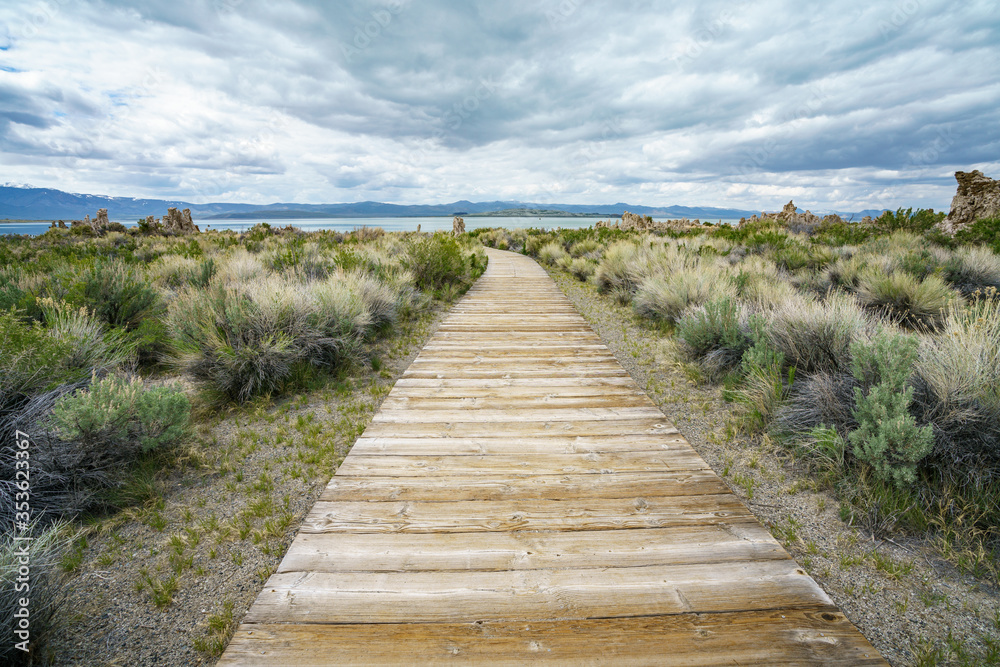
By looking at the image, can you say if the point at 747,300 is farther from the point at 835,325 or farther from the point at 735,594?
the point at 735,594

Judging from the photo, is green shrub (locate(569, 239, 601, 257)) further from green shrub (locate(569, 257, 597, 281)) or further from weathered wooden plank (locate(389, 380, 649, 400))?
weathered wooden plank (locate(389, 380, 649, 400))

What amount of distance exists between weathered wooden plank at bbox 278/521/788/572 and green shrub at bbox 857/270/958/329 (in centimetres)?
529

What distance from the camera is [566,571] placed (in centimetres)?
204

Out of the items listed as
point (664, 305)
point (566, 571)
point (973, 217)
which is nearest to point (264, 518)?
point (566, 571)

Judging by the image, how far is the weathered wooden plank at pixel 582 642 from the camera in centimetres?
163

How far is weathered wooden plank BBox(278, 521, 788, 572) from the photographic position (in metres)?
2.09

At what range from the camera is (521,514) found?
2467mm

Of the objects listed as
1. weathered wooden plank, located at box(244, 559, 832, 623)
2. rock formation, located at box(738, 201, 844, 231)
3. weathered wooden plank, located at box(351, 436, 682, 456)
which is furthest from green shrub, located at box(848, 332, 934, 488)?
rock formation, located at box(738, 201, 844, 231)

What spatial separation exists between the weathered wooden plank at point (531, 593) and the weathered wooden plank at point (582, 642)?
0.04m

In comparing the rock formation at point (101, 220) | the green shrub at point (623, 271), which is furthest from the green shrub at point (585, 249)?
the rock formation at point (101, 220)

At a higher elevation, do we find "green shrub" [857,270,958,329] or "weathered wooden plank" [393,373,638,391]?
"green shrub" [857,270,958,329]

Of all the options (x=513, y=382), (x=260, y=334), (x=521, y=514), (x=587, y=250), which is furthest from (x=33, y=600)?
(x=587, y=250)

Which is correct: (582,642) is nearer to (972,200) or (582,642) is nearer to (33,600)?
(33,600)

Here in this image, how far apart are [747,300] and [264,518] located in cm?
680
